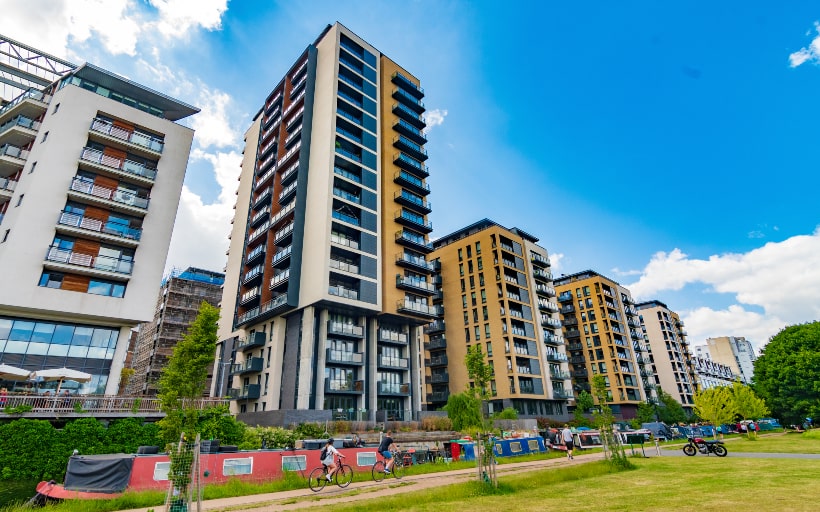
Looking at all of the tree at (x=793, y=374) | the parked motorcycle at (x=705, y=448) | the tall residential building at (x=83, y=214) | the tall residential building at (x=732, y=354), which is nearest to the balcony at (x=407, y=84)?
the tall residential building at (x=83, y=214)

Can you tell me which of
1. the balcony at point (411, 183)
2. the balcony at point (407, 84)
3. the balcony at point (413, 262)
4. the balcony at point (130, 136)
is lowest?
the balcony at point (413, 262)

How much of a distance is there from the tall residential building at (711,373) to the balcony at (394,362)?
125m

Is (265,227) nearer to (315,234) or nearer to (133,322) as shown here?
(315,234)

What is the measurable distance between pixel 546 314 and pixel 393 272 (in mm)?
36076

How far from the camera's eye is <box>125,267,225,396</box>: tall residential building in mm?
64625

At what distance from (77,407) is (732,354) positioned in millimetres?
208021

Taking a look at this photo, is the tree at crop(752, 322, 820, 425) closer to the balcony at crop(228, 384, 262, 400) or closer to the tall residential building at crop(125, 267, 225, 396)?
the balcony at crop(228, 384, 262, 400)

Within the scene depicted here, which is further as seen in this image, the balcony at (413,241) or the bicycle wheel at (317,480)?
the balcony at (413,241)

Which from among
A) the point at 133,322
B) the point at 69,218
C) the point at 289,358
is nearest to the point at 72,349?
the point at 133,322

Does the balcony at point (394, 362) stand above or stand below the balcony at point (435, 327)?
below

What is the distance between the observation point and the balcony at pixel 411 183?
5284 cm

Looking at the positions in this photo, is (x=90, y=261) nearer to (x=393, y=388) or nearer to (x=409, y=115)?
(x=393, y=388)

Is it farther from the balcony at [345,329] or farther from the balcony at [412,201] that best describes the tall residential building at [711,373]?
the balcony at [345,329]

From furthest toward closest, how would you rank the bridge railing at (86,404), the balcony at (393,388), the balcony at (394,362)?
the balcony at (394,362), the balcony at (393,388), the bridge railing at (86,404)
